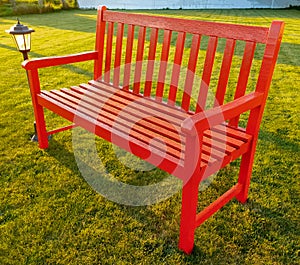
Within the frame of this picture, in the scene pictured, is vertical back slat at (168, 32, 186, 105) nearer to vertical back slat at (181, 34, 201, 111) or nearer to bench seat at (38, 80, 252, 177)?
vertical back slat at (181, 34, 201, 111)

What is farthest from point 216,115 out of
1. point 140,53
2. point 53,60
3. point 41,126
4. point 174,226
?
point 41,126

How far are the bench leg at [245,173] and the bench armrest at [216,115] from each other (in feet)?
1.33

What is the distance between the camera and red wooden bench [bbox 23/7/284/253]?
1.86 metres

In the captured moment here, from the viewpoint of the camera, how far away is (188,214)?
75.7 inches

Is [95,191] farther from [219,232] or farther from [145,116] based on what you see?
[219,232]

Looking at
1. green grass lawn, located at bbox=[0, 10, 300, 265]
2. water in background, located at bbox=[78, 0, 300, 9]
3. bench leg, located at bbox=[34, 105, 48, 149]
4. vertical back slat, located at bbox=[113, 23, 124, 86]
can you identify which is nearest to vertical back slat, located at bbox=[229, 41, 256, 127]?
green grass lawn, located at bbox=[0, 10, 300, 265]

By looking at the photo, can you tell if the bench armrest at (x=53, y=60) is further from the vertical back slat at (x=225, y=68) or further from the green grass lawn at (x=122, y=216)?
the vertical back slat at (x=225, y=68)

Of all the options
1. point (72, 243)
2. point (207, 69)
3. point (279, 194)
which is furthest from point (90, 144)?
point (279, 194)

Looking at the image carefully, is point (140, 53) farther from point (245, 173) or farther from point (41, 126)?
point (245, 173)

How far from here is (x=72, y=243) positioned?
84.2 inches

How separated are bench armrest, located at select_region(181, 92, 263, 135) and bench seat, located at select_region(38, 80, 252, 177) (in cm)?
28

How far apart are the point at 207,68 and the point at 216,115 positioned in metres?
0.75

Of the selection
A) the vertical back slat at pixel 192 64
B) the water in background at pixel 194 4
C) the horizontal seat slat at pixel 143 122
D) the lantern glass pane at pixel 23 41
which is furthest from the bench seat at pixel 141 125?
the water in background at pixel 194 4

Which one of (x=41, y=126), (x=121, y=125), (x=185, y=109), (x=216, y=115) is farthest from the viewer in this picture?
(x=41, y=126)
